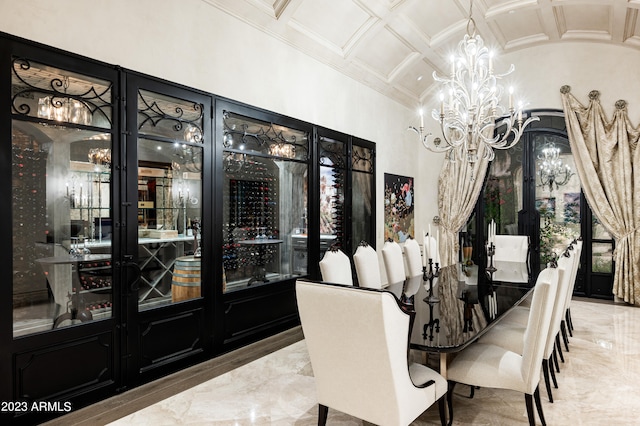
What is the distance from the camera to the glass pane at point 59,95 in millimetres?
2361

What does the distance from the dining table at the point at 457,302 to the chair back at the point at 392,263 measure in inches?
7.8

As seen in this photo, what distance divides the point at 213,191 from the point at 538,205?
542 centimetres

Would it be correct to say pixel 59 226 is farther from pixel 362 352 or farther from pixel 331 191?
pixel 331 191

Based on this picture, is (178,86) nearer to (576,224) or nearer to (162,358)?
(162,358)

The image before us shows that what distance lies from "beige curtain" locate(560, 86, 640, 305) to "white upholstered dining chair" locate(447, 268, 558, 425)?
4436mm

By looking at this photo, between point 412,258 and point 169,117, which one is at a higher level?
point 169,117

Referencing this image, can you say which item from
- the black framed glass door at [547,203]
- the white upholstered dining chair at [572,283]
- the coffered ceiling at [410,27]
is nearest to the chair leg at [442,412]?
the white upholstered dining chair at [572,283]

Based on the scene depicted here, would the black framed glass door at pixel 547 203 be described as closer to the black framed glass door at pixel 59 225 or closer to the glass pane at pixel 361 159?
the glass pane at pixel 361 159

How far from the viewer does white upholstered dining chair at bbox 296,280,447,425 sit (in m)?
1.70

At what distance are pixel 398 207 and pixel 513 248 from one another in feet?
6.67

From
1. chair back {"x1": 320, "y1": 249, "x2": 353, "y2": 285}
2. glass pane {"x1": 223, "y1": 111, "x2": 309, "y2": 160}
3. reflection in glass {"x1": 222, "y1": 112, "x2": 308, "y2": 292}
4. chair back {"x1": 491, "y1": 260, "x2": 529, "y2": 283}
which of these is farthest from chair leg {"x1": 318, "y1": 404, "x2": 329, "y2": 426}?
glass pane {"x1": 223, "y1": 111, "x2": 309, "y2": 160}

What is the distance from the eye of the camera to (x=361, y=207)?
225 inches

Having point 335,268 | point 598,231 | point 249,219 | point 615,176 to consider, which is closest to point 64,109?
point 249,219

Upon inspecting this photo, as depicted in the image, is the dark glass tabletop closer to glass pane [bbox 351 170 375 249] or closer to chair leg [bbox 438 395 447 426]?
chair leg [bbox 438 395 447 426]
